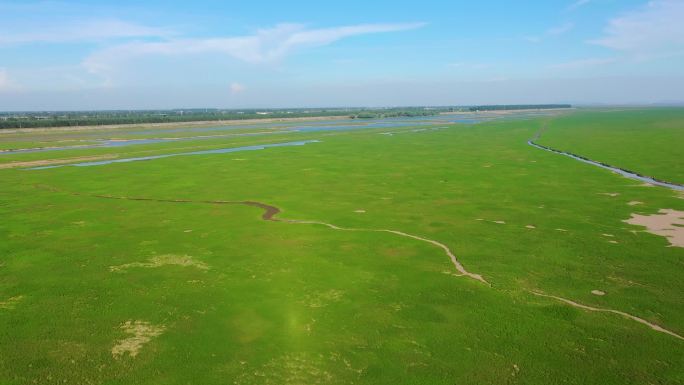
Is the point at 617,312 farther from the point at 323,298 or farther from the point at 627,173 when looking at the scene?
the point at 627,173

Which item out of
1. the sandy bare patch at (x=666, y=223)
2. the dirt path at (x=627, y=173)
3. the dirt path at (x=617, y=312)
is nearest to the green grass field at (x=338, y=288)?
the dirt path at (x=617, y=312)

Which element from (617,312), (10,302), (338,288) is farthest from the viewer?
(338,288)

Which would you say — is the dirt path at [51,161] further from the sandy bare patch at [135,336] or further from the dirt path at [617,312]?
the dirt path at [617,312]

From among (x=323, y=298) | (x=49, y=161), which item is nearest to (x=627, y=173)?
(x=323, y=298)

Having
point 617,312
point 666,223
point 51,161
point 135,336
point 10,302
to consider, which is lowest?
point 617,312

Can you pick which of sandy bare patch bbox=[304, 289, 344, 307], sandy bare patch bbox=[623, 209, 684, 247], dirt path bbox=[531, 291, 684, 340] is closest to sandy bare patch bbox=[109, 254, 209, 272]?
sandy bare patch bbox=[304, 289, 344, 307]

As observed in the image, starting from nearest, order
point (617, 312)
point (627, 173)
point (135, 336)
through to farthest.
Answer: point (135, 336) < point (617, 312) < point (627, 173)

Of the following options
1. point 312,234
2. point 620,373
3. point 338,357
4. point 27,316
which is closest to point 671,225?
point 620,373
